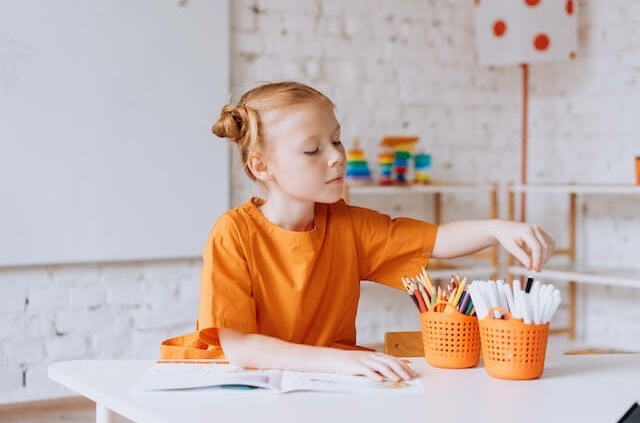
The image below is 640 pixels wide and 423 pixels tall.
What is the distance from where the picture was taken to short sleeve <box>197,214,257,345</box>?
139 centimetres

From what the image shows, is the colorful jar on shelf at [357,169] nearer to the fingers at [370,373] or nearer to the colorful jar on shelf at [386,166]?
the colorful jar on shelf at [386,166]

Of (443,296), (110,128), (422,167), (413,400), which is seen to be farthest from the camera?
(422,167)

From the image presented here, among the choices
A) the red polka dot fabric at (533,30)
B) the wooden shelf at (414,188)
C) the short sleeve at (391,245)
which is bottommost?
the short sleeve at (391,245)

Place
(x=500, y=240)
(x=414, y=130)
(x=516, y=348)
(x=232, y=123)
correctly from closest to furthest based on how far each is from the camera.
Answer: (x=516, y=348) → (x=500, y=240) → (x=232, y=123) → (x=414, y=130)

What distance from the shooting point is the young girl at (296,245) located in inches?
55.6

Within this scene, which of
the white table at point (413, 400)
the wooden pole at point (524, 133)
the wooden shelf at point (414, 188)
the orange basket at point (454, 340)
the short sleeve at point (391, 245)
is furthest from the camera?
the wooden pole at point (524, 133)

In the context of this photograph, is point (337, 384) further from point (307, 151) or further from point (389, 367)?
point (307, 151)

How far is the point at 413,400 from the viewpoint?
115cm

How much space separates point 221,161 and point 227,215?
1701 mm

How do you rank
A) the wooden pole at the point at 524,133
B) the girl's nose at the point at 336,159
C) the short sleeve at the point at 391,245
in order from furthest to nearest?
the wooden pole at the point at 524,133 < the short sleeve at the point at 391,245 < the girl's nose at the point at 336,159

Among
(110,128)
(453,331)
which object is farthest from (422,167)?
(453,331)

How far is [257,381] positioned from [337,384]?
0.37ft

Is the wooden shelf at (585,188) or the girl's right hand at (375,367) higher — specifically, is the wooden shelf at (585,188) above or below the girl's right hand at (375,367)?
above

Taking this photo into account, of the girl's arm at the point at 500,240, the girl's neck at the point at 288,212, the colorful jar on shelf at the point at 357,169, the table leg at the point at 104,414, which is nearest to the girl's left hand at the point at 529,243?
the girl's arm at the point at 500,240
